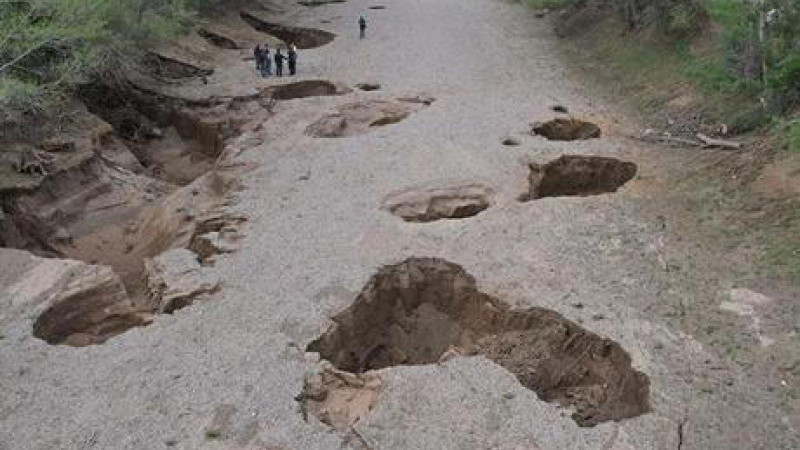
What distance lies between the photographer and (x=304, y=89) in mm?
27344

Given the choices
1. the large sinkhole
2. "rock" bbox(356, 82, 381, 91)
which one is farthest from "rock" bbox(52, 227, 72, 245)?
"rock" bbox(356, 82, 381, 91)

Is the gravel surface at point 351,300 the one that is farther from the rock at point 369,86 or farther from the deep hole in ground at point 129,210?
the rock at point 369,86

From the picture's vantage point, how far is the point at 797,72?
18.2 metres

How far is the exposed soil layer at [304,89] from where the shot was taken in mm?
26875

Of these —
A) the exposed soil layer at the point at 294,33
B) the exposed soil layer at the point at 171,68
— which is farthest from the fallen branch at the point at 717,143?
the exposed soil layer at the point at 294,33

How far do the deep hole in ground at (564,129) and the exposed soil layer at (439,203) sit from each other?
5.07 meters

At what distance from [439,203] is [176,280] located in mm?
6231

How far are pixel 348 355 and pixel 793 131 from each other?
32.2 feet

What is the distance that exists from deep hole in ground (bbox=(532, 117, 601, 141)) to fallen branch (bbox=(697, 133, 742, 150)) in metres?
3.29

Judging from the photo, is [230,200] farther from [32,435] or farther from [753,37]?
[753,37]

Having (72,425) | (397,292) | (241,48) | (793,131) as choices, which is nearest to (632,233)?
(793,131)

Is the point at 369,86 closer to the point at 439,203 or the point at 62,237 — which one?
the point at 439,203

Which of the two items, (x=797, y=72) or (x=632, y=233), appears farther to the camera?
(x=797, y=72)

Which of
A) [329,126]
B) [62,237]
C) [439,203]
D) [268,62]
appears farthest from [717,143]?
[62,237]
